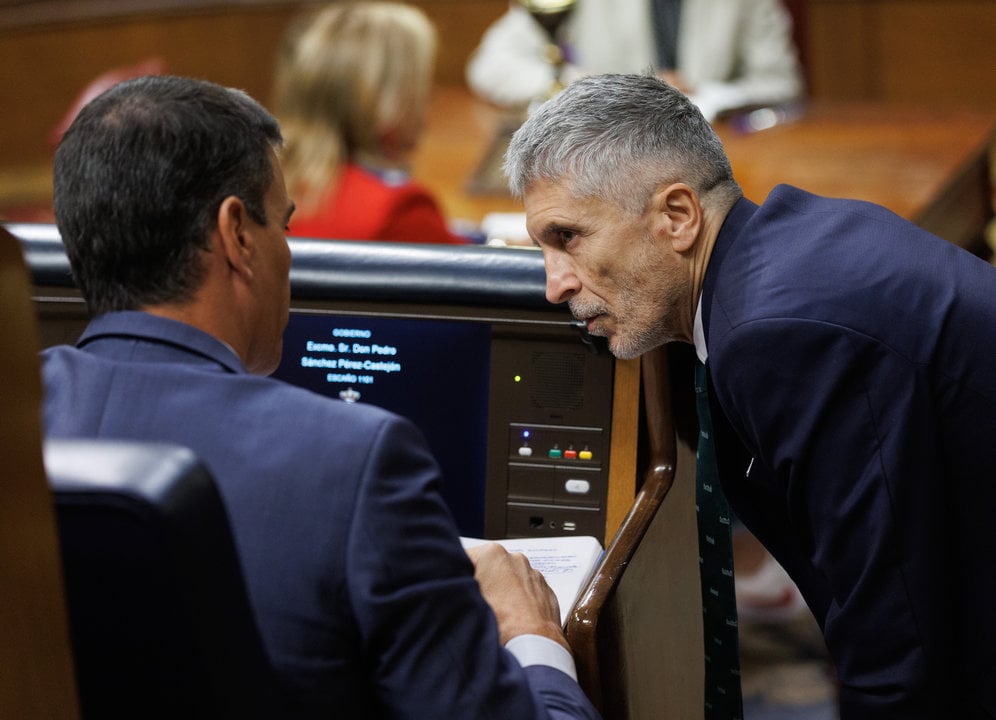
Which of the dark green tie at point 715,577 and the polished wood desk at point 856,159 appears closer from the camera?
the dark green tie at point 715,577

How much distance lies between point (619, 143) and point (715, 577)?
1.81 feet

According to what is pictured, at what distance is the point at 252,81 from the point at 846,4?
2.73 meters

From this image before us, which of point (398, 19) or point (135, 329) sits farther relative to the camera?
point (398, 19)

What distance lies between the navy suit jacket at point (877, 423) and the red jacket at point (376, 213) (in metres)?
1.27

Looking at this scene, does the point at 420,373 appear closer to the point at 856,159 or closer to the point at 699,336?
the point at 699,336

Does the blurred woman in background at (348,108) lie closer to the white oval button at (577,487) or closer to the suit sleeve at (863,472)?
the white oval button at (577,487)

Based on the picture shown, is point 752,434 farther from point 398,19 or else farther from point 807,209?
point 398,19

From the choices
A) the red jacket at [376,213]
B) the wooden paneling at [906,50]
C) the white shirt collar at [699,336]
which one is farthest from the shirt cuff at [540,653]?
the wooden paneling at [906,50]

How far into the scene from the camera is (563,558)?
1.51 m

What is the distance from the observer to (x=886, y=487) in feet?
4.33

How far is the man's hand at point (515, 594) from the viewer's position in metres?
1.25

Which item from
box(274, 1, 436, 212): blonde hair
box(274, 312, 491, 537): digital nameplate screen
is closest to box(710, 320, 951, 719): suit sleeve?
box(274, 312, 491, 537): digital nameplate screen

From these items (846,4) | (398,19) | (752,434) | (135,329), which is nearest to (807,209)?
(752,434)

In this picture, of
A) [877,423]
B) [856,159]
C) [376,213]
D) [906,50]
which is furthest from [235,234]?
[906,50]
